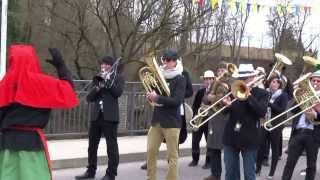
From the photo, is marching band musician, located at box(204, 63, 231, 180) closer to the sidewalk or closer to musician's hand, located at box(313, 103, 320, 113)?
Result: musician's hand, located at box(313, 103, 320, 113)

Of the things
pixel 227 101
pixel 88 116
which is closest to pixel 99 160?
pixel 88 116

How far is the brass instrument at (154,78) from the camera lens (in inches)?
317

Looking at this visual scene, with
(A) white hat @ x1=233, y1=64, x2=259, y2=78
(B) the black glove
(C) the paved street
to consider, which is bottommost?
(C) the paved street

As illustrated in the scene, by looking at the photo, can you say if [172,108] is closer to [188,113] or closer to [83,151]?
[188,113]

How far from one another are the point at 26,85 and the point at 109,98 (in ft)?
11.0

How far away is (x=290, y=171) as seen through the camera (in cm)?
849

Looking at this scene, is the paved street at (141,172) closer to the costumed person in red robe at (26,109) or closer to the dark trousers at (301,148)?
the dark trousers at (301,148)

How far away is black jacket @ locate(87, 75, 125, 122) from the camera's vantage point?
8812mm

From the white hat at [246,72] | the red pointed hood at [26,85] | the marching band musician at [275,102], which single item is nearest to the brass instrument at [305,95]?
the white hat at [246,72]

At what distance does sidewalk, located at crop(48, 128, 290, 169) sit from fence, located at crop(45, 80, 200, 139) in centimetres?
31

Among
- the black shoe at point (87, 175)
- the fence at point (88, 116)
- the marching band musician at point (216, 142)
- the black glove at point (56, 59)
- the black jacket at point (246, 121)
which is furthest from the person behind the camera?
the fence at point (88, 116)

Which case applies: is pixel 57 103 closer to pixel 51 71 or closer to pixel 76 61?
pixel 51 71

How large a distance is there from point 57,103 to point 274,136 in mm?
5500

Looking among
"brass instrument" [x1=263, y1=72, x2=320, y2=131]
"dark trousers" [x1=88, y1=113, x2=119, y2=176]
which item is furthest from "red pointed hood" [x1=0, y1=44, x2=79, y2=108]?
"brass instrument" [x1=263, y1=72, x2=320, y2=131]
